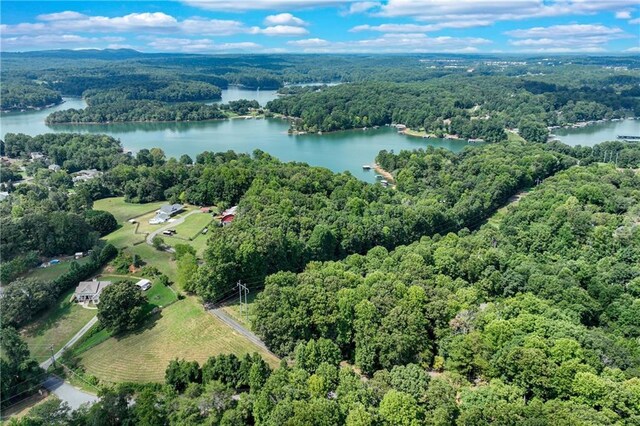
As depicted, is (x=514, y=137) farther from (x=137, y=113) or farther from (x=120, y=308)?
(x=137, y=113)

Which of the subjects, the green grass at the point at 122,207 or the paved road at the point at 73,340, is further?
the green grass at the point at 122,207

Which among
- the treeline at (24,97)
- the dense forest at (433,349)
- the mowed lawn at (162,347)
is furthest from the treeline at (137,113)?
the dense forest at (433,349)

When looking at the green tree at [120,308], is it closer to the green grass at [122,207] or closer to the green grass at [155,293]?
the green grass at [155,293]

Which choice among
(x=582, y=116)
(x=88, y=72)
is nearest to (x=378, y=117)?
(x=582, y=116)

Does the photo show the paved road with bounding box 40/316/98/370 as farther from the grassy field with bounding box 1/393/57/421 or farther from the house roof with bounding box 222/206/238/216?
the house roof with bounding box 222/206/238/216

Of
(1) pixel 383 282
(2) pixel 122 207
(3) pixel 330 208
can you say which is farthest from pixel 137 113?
(1) pixel 383 282

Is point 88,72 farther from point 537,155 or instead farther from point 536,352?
point 536,352

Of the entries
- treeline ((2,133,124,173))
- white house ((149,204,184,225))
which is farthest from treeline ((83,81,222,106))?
white house ((149,204,184,225))
